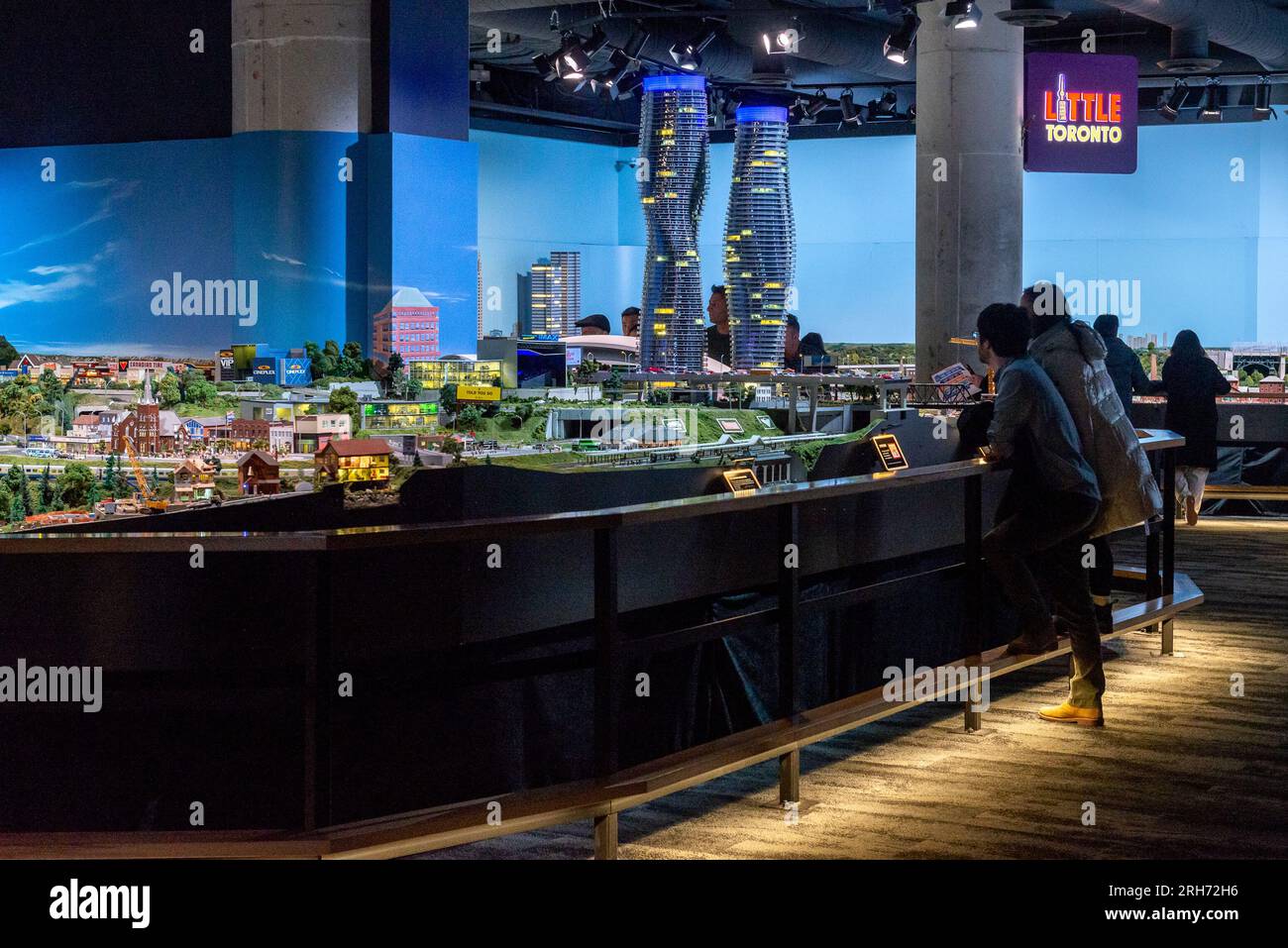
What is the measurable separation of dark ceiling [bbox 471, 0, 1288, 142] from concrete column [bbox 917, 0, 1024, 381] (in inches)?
72.7

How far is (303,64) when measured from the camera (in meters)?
11.0

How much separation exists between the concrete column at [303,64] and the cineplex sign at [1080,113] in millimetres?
5155

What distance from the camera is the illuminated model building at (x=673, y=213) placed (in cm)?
1316

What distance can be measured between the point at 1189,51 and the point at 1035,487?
11430mm

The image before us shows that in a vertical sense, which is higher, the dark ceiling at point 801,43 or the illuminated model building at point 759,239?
the dark ceiling at point 801,43

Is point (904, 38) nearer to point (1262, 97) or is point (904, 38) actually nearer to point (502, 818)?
point (1262, 97)

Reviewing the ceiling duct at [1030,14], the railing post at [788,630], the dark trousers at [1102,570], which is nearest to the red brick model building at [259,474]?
the railing post at [788,630]

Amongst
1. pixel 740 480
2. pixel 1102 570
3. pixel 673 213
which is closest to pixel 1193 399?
pixel 673 213

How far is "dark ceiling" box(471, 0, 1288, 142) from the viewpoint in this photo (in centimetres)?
1608

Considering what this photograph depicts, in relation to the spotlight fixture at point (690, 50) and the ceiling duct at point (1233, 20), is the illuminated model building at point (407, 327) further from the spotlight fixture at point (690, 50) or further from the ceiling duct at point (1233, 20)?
the ceiling duct at point (1233, 20)

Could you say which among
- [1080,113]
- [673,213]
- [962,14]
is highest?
[962,14]

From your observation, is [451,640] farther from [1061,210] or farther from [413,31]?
[1061,210]

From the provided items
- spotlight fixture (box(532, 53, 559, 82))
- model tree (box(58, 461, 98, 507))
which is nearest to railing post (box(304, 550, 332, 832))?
model tree (box(58, 461, 98, 507))
